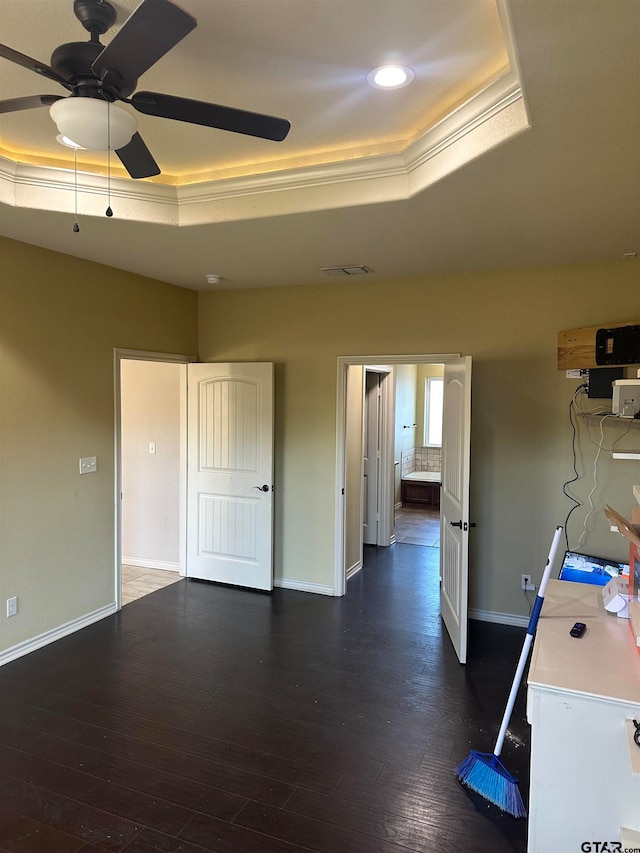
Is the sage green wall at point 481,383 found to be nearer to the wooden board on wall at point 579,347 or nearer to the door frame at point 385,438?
the wooden board on wall at point 579,347

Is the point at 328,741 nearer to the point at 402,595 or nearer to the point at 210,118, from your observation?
the point at 402,595

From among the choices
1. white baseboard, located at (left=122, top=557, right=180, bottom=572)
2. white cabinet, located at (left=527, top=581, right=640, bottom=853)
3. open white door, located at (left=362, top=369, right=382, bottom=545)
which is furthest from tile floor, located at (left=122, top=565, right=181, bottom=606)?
white cabinet, located at (left=527, top=581, right=640, bottom=853)

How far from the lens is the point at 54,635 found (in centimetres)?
364

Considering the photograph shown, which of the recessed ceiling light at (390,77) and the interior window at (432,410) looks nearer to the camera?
the recessed ceiling light at (390,77)

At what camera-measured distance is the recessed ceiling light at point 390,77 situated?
6.12 ft

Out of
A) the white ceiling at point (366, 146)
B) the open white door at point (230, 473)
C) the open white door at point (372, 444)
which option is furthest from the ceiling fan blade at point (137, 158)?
the open white door at point (372, 444)

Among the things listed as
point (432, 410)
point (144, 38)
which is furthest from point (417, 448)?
point (144, 38)

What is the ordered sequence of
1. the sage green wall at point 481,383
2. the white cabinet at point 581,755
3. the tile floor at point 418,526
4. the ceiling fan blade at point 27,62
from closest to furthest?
the ceiling fan blade at point 27,62, the white cabinet at point 581,755, the sage green wall at point 481,383, the tile floor at point 418,526

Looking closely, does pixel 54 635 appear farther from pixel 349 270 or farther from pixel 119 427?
pixel 349 270

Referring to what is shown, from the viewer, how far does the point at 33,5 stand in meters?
1.58

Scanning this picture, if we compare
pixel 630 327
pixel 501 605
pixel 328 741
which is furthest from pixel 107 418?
pixel 630 327

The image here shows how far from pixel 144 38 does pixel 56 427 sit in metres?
2.84

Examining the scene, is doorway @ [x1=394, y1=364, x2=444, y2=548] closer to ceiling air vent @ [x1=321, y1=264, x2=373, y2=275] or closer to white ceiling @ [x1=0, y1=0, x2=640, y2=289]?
ceiling air vent @ [x1=321, y1=264, x2=373, y2=275]

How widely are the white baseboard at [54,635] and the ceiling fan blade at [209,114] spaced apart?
128 inches
